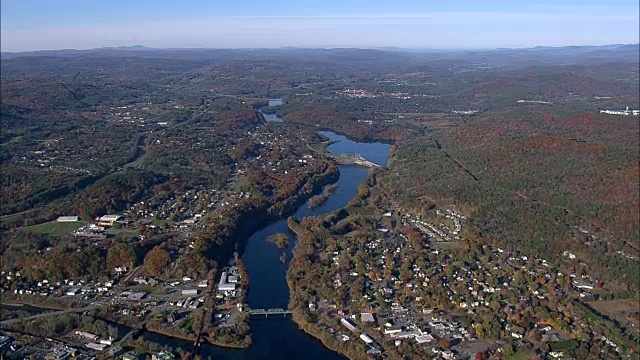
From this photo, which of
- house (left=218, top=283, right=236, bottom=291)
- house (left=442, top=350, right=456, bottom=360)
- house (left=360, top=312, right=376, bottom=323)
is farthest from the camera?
house (left=218, top=283, right=236, bottom=291)

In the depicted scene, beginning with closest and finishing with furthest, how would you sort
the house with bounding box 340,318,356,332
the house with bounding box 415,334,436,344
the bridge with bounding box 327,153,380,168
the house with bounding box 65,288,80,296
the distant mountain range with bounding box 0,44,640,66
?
the house with bounding box 415,334,436,344
the house with bounding box 340,318,356,332
the house with bounding box 65,288,80,296
the bridge with bounding box 327,153,380,168
the distant mountain range with bounding box 0,44,640,66

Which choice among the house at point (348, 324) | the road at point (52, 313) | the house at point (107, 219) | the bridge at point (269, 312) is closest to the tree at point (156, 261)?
the road at point (52, 313)

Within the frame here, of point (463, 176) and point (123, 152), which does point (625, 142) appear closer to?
point (463, 176)

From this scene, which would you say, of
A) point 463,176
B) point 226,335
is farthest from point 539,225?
point 226,335

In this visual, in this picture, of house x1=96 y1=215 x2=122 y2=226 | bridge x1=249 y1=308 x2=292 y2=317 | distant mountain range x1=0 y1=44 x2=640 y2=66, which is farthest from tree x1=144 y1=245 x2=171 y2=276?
distant mountain range x1=0 y1=44 x2=640 y2=66

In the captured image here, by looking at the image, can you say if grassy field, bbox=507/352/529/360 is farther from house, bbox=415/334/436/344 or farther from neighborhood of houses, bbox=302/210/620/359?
house, bbox=415/334/436/344

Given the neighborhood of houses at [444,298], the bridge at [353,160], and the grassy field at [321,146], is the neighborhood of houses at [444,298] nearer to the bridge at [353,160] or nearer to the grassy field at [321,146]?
the bridge at [353,160]

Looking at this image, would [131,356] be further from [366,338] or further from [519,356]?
[519,356]
